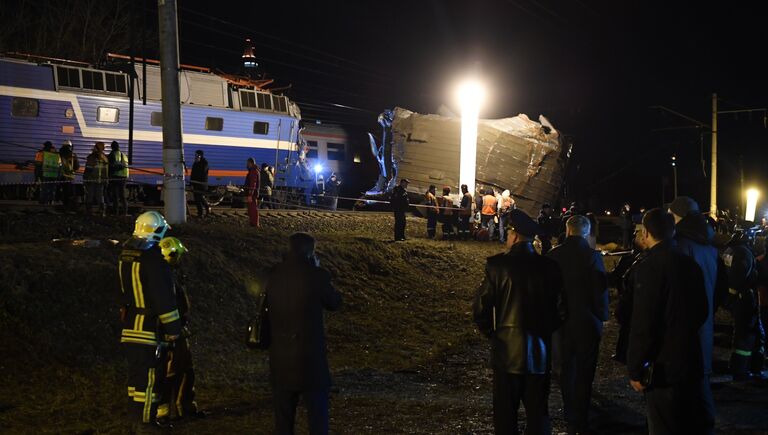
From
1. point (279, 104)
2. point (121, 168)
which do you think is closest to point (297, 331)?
point (121, 168)

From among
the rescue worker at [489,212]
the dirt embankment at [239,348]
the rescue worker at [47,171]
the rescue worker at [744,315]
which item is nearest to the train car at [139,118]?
the rescue worker at [47,171]

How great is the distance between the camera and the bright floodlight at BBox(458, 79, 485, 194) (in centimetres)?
2395

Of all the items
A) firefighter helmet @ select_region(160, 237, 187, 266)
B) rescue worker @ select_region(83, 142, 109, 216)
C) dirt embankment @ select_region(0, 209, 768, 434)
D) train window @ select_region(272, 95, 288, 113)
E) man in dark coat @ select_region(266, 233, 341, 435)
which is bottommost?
dirt embankment @ select_region(0, 209, 768, 434)

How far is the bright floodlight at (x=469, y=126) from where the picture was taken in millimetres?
23953

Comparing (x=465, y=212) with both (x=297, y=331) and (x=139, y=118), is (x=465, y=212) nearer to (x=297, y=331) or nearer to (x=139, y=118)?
(x=139, y=118)

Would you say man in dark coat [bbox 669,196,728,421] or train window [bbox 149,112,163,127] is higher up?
train window [bbox 149,112,163,127]

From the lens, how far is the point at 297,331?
16.5 feet

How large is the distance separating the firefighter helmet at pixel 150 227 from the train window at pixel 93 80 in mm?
17303

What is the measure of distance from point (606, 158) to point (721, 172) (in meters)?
13.8

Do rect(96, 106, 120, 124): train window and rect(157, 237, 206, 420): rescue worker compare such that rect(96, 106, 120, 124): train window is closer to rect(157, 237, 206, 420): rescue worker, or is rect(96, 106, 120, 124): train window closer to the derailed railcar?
the derailed railcar

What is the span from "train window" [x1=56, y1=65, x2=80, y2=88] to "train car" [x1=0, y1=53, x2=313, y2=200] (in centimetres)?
3

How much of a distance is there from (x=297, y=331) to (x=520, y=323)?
4.98 ft

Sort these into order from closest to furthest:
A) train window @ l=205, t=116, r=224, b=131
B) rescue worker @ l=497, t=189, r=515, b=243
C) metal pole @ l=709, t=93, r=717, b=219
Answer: rescue worker @ l=497, t=189, r=515, b=243
train window @ l=205, t=116, r=224, b=131
metal pole @ l=709, t=93, r=717, b=219

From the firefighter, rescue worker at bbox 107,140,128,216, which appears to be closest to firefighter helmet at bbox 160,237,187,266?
the firefighter
